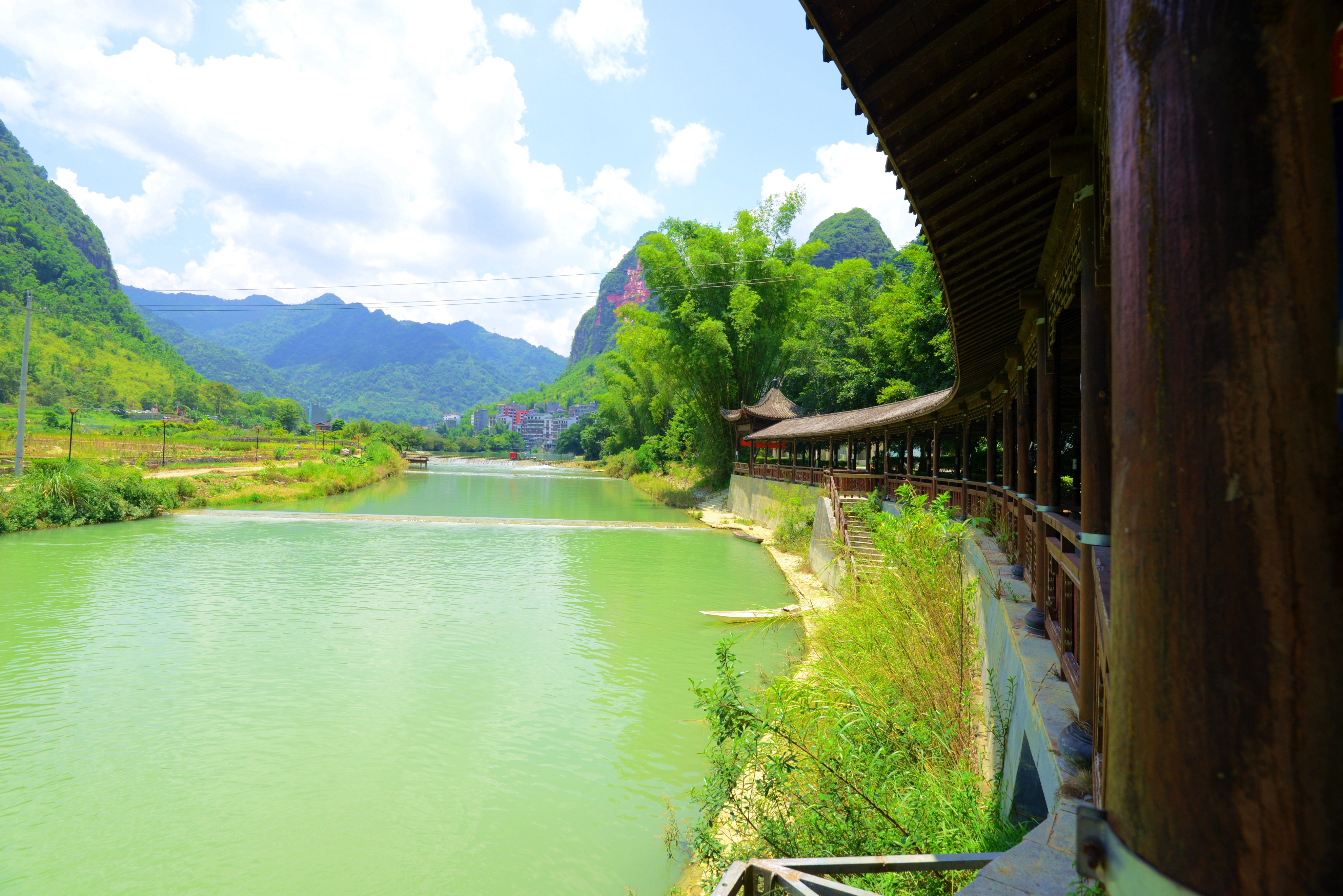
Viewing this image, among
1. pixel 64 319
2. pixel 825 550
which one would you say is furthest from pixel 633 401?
pixel 64 319

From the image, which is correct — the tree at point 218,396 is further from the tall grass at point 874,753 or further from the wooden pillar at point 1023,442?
the wooden pillar at point 1023,442

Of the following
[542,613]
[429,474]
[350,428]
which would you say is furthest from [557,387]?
[542,613]

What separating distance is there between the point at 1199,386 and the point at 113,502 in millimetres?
24071

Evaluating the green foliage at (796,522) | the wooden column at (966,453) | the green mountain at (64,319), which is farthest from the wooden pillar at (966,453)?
the green mountain at (64,319)

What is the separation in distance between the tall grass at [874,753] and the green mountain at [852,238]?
214ft

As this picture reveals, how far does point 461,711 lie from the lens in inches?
265

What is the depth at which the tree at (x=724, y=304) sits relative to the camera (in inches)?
1072

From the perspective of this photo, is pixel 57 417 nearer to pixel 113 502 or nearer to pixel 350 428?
pixel 350 428

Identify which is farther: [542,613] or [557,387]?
[557,387]

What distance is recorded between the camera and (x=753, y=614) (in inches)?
383

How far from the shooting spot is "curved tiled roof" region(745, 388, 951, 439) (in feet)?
34.4

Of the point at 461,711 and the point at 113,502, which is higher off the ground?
the point at 113,502

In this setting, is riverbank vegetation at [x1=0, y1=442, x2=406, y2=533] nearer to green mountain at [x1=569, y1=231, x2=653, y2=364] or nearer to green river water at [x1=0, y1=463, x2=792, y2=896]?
green river water at [x1=0, y1=463, x2=792, y2=896]

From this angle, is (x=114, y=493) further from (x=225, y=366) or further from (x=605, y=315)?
(x=225, y=366)
